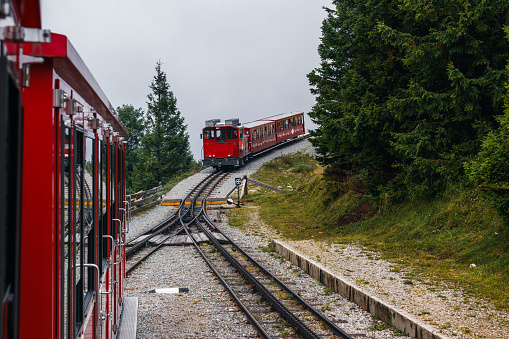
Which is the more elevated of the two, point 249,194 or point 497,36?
point 497,36

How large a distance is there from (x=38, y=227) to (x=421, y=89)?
1378 centimetres

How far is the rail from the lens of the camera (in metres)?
27.0

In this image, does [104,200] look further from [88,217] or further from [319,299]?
[319,299]

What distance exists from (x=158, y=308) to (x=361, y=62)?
38.2 ft

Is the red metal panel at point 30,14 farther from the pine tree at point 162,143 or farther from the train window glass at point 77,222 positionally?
the pine tree at point 162,143

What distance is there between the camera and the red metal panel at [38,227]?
2.36 m

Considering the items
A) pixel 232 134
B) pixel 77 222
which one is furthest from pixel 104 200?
pixel 232 134

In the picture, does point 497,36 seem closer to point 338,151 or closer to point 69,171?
point 338,151

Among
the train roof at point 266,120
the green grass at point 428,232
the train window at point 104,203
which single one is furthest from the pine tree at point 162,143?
the train window at point 104,203

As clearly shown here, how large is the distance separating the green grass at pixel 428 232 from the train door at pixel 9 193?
29.3ft

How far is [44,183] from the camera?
237 cm

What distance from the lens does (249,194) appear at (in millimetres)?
31641

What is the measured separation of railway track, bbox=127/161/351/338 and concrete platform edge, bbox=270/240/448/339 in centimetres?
97

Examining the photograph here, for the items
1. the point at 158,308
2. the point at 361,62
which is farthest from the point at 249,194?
the point at 158,308
